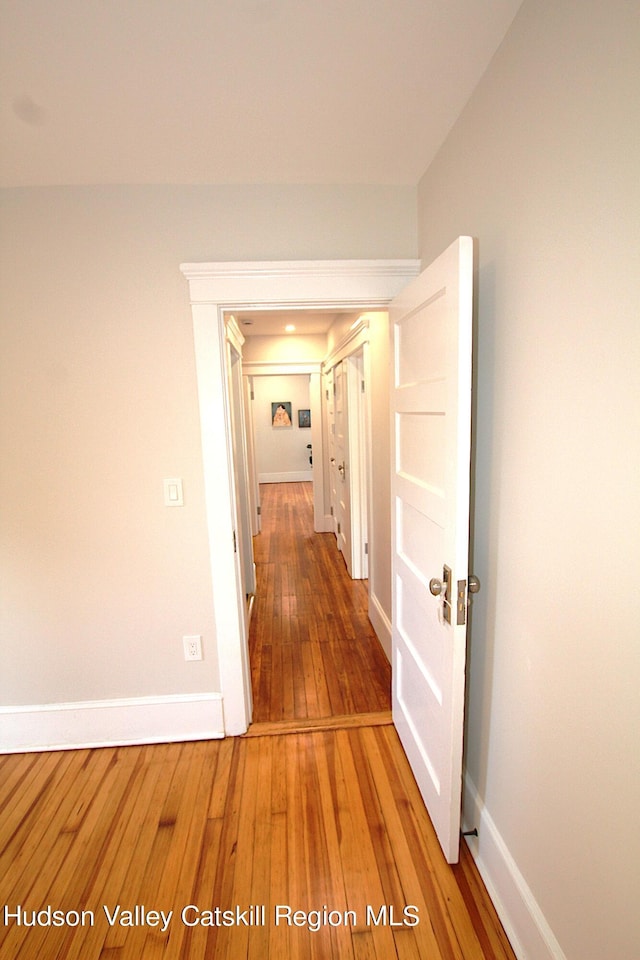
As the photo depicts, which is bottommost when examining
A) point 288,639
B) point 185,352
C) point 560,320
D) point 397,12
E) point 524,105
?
point 288,639

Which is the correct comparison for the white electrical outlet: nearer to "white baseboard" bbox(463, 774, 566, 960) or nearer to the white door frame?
the white door frame

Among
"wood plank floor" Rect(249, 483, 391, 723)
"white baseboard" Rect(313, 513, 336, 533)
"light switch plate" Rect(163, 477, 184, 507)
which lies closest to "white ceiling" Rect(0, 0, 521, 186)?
"light switch plate" Rect(163, 477, 184, 507)

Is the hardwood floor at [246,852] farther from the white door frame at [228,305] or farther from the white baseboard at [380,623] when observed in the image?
the white door frame at [228,305]

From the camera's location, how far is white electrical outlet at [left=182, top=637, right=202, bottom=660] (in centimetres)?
192

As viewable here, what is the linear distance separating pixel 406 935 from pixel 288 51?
2434mm

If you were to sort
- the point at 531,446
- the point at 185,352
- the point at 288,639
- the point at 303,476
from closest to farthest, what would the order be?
1. the point at 531,446
2. the point at 185,352
3. the point at 288,639
4. the point at 303,476

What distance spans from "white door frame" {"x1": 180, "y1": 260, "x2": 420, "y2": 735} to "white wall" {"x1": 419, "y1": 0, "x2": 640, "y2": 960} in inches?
19.3

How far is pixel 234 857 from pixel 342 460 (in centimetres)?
318

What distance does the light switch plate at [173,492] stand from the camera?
1.81 m

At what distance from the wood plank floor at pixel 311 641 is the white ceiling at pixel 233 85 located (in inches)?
96.3

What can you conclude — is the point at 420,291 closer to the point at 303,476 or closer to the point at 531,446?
the point at 531,446

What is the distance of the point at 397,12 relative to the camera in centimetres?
97

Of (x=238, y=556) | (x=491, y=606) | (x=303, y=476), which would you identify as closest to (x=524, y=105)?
(x=491, y=606)

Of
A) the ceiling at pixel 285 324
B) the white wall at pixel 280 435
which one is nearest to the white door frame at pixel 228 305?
the ceiling at pixel 285 324
